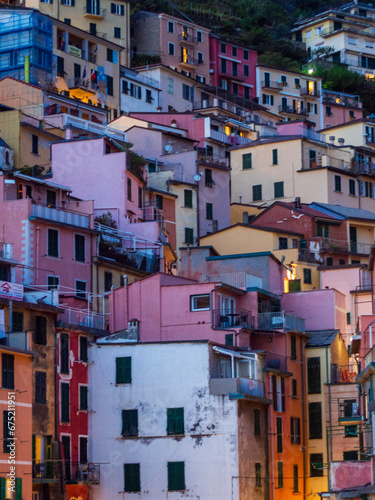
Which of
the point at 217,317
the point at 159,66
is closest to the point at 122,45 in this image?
the point at 159,66

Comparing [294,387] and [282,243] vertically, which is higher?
[282,243]

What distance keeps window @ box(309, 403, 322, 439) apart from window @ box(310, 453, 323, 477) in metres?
0.93

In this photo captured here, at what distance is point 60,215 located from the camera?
63.2 metres

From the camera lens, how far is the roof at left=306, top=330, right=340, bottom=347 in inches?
2564

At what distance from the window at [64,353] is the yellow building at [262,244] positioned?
82.7 feet

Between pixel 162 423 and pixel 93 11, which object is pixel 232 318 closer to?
pixel 162 423

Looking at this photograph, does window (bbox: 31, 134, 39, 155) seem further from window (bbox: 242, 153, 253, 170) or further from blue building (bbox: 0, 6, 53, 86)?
window (bbox: 242, 153, 253, 170)

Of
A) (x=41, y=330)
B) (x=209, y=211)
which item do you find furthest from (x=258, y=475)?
(x=209, y=211)

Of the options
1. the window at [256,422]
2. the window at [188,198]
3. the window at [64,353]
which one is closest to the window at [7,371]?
the window at [64,353]

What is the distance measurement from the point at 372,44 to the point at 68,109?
212ft

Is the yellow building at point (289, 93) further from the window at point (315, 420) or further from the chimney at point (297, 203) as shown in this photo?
the window at point (315, 420)

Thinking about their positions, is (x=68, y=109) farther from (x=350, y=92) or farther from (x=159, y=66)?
(x=350, y=92)

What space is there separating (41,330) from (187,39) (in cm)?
6809

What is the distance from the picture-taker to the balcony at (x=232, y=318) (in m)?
61.0
